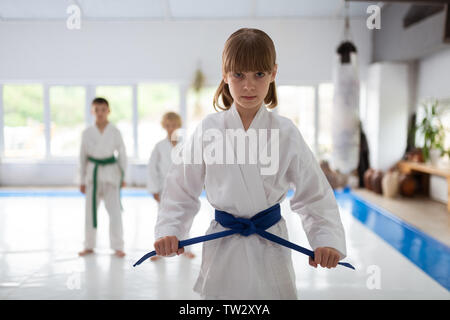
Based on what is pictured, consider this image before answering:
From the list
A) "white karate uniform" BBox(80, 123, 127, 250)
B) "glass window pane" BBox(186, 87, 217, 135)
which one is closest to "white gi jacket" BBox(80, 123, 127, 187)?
"white karate uniform" BBox(80, 123, 127, 250)

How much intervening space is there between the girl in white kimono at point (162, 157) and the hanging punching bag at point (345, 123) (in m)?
1.09

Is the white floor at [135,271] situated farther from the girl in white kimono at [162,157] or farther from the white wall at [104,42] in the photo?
the white wall at [104,42]

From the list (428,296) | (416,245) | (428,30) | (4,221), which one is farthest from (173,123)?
(428,30)

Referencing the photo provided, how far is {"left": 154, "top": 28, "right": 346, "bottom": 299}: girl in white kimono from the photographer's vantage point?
1059 millimetres

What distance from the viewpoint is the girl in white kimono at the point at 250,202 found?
41.7 inches

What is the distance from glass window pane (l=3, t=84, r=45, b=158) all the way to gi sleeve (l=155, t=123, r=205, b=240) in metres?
0.68

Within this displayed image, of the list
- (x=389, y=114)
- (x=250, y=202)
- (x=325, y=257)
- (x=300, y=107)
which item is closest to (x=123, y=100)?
(x=300, y=107)

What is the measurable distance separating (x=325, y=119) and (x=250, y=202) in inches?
49.2

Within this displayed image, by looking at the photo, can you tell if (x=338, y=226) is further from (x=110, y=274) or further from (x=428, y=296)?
(x=110, y=274)

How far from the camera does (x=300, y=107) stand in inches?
63.7

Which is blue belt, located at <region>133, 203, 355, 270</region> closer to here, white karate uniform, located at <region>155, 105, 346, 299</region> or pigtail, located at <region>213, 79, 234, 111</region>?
white karate uniform, located at <region>155, 105, 346, 299</region>

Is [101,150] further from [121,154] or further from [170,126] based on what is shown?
[170,126]

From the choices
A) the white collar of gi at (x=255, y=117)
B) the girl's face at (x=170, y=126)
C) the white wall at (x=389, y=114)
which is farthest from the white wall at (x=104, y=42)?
the white wall at (x=389, y=114)
